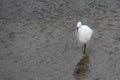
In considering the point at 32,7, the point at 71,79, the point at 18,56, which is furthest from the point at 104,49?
the point at 32,7

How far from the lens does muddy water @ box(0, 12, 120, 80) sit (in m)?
8.69

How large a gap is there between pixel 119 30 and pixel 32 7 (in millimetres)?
4002

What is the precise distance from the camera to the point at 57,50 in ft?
32.0

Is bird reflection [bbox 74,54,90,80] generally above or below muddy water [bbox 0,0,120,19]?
below

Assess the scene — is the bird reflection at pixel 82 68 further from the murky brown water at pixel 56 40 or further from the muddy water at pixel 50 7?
the muddy water at pixel 50 7

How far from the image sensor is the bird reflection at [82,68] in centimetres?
862

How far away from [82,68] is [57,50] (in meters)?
1.16

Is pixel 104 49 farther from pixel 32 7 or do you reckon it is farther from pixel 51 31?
pixel 32 7

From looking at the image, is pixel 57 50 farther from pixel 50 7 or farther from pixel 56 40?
pixel 50 7

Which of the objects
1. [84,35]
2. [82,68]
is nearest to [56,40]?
[84,35]

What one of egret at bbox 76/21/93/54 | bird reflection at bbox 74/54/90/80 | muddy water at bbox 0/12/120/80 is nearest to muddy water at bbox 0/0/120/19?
muddy water at bbox 0/12/120/80

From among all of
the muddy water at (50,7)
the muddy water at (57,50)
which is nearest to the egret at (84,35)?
the muddy water at (57,50)

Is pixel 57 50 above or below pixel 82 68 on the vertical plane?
above

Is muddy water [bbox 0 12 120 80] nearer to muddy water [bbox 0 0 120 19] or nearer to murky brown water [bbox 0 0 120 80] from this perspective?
murky brown water [bbox 0 0 120 80]
